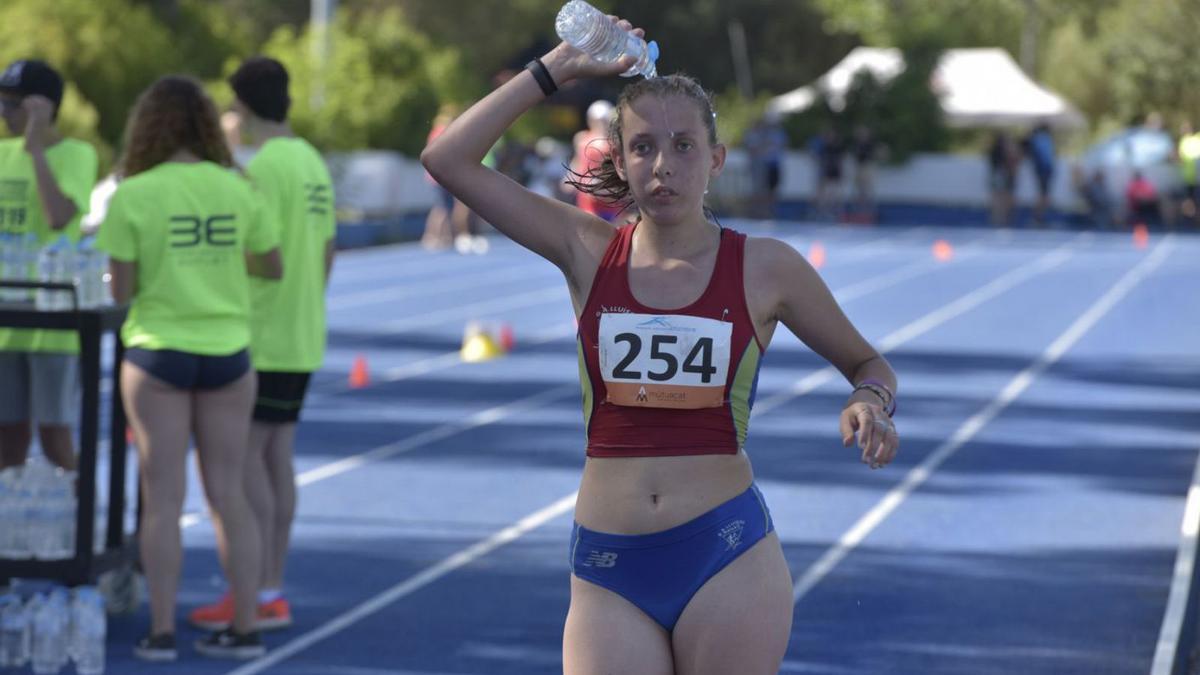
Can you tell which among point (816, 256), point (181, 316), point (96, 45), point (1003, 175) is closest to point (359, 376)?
point (181, 316)

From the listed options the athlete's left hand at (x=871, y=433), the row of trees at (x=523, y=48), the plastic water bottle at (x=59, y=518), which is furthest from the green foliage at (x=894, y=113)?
the athlete's left hand at (x=871, y=433)

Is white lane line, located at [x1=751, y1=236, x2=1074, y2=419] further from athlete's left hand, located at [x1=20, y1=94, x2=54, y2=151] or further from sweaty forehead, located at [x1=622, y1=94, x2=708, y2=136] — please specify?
sweaty forehead, located at [x1=622, y1=94, x2=708, y2=136]

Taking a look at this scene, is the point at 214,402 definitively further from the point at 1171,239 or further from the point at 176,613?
the point at 1171,239

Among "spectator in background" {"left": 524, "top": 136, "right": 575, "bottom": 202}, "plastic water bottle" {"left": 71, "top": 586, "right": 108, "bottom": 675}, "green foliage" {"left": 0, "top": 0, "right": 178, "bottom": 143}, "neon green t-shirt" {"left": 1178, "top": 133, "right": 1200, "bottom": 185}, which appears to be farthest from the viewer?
"neon green t-shirt" {"left": 1178, "top": 133, "right": 1200, "bottom": 185}

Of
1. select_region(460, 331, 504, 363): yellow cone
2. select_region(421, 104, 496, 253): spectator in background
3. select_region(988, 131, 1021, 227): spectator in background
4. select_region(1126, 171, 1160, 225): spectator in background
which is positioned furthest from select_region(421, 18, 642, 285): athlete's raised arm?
select_region(1126, 171, 1160, 225): spectator in background

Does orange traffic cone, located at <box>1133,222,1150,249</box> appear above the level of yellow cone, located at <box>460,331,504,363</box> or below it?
below

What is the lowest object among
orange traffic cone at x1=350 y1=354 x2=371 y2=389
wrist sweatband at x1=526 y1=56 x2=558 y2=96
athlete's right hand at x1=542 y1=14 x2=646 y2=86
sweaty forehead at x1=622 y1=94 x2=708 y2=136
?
orange traffic cone at x1=350 y1=354 x2=371 y2=389

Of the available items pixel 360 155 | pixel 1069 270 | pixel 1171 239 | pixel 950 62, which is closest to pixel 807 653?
pixel 1069 270

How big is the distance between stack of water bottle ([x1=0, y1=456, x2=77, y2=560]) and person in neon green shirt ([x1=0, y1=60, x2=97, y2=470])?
51 cm

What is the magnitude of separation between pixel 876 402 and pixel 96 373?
12.1ft

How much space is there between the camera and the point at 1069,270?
88.8ft

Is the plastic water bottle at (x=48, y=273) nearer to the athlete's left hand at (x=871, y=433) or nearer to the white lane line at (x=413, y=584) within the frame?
the white lane line at (x=413, y=584)

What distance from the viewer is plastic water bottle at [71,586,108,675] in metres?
6.58

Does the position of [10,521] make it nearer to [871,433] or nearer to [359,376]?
[871,433]
